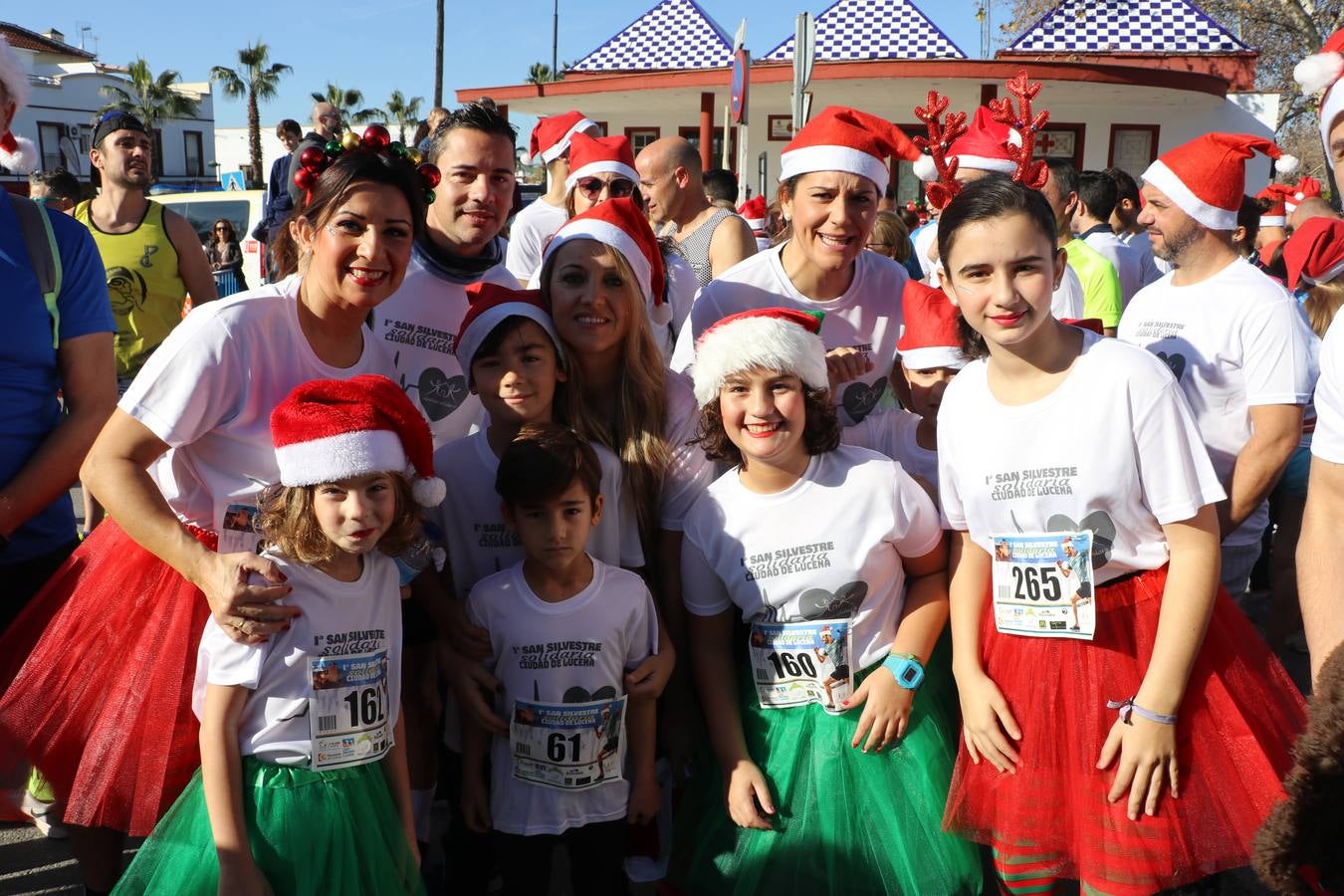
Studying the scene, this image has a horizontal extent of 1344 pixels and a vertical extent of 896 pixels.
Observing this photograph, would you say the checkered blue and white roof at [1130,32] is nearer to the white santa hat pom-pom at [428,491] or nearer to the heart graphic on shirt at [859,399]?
the heart graphic on shirt at [859,399]

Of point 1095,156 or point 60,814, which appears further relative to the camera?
point 1095,156

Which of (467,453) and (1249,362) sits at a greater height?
(1249,362)

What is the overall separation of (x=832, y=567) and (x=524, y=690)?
903 millimetres

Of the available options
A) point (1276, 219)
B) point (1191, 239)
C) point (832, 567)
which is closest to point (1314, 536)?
point (832, 567)

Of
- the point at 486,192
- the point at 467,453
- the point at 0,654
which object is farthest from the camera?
the point at 486,192

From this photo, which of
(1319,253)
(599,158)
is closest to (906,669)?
(1319,253)

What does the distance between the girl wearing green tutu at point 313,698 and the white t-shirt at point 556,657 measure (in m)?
0.36

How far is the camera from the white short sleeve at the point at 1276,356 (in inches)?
131

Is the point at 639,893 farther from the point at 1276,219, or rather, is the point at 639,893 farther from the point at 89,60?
the point at 89,60

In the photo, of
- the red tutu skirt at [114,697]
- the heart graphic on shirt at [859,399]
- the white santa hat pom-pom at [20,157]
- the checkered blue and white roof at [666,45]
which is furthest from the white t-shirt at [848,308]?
the checkered blue and white roof at [666,45]

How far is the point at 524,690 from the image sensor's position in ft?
9.26

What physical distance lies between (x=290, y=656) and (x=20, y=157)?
8.07 feet

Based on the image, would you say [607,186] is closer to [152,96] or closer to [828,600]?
[828,600]

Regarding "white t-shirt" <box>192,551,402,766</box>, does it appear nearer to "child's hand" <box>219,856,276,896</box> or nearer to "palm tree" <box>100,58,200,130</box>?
"child's hand" <box>219,856,276,896</box>
